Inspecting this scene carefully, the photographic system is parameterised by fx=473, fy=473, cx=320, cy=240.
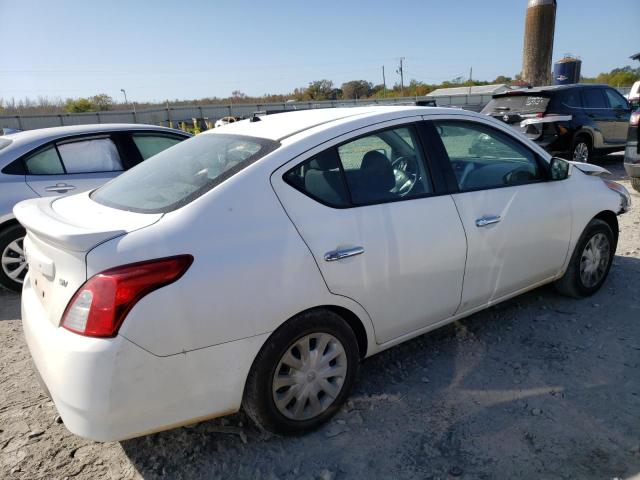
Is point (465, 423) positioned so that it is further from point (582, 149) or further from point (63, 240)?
point (582, 149)

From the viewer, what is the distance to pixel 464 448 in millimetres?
2328

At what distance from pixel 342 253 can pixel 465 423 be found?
1138 millimetres

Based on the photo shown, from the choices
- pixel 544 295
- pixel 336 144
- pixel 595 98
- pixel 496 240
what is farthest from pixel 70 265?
pixel 595 98

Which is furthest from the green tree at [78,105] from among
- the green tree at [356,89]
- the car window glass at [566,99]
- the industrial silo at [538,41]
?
the car window glass at [566,99]

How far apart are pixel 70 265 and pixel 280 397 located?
1.13 metres

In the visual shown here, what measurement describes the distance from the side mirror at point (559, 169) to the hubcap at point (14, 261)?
4676 millimetres

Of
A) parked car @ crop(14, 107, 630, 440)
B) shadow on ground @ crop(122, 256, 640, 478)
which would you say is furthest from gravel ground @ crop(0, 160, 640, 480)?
parked car @ crop(14, 107, 630, 440)

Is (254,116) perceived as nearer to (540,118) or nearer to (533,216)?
(533,216)

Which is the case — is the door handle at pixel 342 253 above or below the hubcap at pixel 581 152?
above

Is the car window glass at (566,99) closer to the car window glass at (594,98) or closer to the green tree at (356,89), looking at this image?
the car window glass at (594,98)

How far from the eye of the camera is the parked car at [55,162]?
450 centimetres

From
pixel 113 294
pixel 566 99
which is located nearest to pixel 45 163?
pixel 113 294

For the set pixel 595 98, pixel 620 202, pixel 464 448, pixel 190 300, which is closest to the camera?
pixel 190 300

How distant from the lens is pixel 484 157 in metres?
3.27
